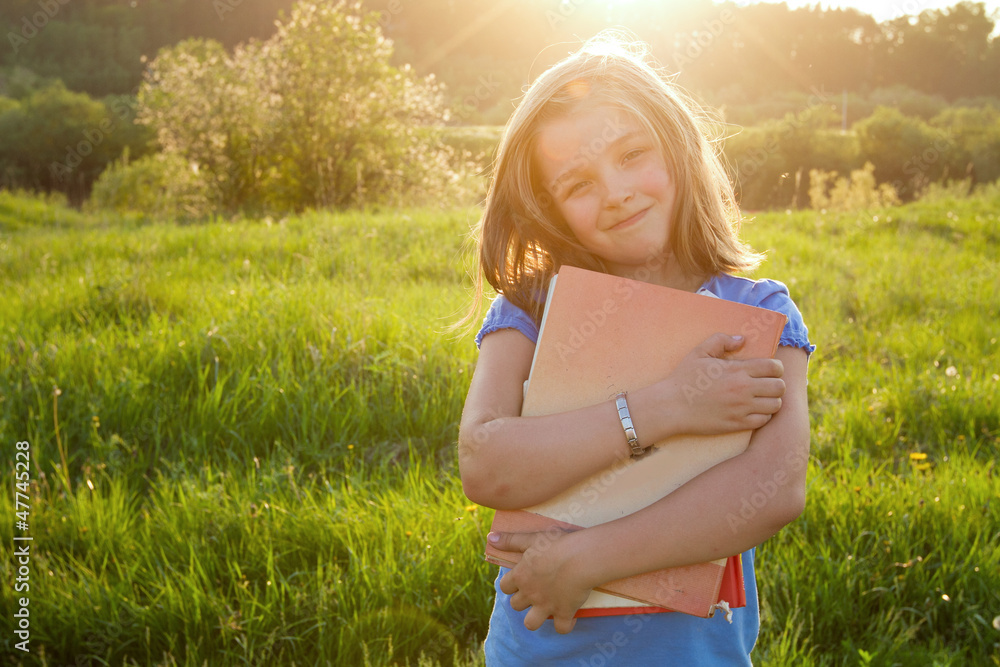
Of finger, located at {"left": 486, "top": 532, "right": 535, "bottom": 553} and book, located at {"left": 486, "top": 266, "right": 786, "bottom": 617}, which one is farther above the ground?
book, located at {"left": 486, "top": 266, "right": 786, "bottom": 617}

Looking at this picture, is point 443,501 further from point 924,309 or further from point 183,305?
point 924,309

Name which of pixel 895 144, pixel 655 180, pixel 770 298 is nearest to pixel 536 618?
pixel 770 298

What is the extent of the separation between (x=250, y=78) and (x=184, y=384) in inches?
438

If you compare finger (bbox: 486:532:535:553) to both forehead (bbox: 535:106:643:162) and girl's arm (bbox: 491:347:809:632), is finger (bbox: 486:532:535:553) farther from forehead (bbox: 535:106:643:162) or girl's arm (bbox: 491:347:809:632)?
forehead (bbox: 535:106:643:162)

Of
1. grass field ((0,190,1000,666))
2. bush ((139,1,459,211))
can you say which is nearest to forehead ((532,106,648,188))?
grass field ((0,190,1000,666))

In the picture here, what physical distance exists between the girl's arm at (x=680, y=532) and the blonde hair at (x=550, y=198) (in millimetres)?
492

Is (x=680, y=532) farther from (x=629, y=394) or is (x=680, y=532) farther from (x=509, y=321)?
(x=509, y=321)

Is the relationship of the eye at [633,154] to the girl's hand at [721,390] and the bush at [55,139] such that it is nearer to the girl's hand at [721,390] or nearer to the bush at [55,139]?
the girl's hand at [721,390]

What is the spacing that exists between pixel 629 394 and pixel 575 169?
0.52 m

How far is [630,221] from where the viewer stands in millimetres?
1346

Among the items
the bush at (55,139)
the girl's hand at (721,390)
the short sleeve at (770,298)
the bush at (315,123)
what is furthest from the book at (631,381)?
the bush at (55,139)

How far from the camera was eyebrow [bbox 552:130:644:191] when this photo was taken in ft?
4.31

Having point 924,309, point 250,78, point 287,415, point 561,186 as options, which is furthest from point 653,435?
point 250,78

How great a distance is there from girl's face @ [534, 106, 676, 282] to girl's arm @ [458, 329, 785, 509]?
0.38 m
